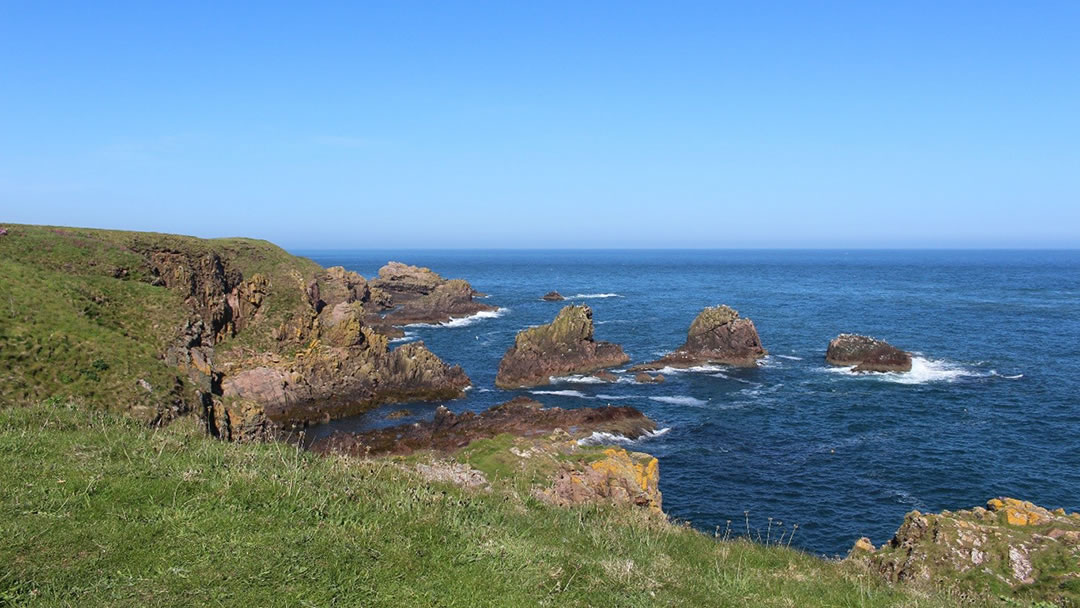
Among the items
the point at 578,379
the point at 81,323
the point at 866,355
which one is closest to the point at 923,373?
the point at 866,355

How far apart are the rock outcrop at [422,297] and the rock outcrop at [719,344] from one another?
1635 inches

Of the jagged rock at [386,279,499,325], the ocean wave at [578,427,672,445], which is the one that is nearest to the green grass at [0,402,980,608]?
the ocean wave at [578,427,672,445]

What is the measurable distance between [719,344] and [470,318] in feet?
147

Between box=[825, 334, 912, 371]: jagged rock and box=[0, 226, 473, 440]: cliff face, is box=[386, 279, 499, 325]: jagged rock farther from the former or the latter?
box=[825, 334, 912, 371]: jagged rock

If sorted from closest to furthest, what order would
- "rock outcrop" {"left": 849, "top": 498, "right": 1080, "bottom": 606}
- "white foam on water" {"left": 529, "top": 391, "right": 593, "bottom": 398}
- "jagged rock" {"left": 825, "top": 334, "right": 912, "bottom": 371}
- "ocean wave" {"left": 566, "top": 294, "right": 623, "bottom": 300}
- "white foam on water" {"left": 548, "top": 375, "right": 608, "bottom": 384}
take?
"rock outcrop" {"left": 849, "top": 498, "right": 1080, "bottom": 606} → "white foam on water" {"left": 529, "top": 391, "right": 593, "bottom": 398} → "white foam on water" {"left": 548, "top": 375, "right": 608, "bottom": 384} → "jagged rock" {"left": 825, "top": 334, "right": 912, "bottom": 371} → "ocean wave" {"left": 566, "top": 294, "right": 623, "bottom": 300}

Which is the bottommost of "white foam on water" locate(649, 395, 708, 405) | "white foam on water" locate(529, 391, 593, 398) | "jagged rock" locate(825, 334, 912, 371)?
"white foam on water" locate(529, 391, 593, 398)

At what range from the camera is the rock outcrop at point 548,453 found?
2420 cm

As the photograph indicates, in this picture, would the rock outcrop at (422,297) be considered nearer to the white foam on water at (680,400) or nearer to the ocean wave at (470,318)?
the ocean wave at (470,318)

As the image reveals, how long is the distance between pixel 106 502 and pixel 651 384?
54705 millimetres

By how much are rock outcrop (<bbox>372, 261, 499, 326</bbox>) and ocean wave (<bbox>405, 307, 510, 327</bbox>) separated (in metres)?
0.69

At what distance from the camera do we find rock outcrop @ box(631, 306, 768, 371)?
70.1 metres

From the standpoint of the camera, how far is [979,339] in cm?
7925

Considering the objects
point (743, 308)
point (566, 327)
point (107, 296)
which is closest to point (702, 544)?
point (107, 296)

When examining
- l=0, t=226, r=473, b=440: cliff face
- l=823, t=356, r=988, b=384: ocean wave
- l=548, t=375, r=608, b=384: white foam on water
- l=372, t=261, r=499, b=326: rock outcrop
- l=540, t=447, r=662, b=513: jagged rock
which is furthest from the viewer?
l=372, t=261, r=499, b=326: rock outcrop
